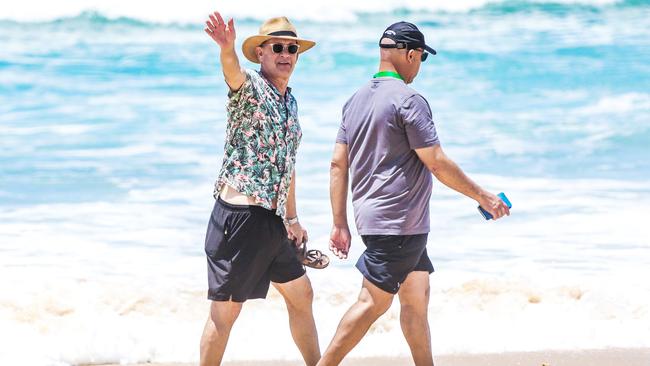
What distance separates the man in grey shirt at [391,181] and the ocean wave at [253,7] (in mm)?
18493

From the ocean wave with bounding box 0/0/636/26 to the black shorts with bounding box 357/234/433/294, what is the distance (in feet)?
61.3

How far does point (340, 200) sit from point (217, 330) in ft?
2.38

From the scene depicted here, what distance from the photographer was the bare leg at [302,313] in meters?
4.68

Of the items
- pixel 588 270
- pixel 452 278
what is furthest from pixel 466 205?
pixel 452 278

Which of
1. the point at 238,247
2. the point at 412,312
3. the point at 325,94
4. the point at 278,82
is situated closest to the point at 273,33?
the point at 278,82

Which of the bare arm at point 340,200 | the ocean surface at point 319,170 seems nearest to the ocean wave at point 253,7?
the ocean surface at point 319,170

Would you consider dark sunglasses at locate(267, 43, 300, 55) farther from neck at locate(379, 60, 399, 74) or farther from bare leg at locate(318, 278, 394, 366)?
bare leg at locate(318, 278, 394, 366)

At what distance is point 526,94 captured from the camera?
17.4 m

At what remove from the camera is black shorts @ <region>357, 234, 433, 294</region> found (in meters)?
4.46

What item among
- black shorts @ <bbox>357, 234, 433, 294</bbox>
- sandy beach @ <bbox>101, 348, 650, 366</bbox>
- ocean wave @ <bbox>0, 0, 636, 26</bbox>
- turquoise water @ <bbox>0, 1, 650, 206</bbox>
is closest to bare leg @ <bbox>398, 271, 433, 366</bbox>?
black shorts @ <bbox>357, 234, 433, 294</bbox>

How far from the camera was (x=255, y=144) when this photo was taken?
445 cm

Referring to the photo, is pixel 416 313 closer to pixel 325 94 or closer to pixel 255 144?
pixel 255 144

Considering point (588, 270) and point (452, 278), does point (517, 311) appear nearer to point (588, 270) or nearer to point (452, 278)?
point (452, 278)

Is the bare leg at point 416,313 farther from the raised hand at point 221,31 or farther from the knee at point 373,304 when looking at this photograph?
the raised hand at point 221,31
